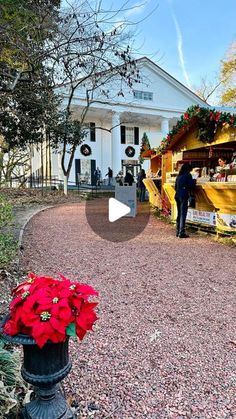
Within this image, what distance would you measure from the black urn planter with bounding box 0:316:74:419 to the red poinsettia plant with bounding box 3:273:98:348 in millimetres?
75

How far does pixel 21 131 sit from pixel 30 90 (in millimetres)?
5684

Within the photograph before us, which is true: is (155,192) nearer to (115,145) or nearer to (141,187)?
(141,187)

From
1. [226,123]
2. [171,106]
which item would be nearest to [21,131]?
[226,123]

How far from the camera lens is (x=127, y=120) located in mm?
31328

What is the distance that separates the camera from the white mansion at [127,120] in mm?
29203

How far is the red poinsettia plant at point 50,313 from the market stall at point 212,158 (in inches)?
220

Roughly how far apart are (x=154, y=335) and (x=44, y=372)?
1.59 meters

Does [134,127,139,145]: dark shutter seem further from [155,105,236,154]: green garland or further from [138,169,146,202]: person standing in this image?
[155,105,236,154]: green garland

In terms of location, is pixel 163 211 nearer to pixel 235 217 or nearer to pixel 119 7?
pixel 235 217

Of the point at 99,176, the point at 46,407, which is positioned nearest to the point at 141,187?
the point at 99,176

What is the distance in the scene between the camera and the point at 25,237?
7.42 meters

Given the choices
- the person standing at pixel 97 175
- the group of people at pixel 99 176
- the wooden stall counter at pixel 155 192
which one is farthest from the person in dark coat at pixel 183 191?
the person standing at pixel 97 175

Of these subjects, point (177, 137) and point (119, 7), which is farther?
point (177, 137)
